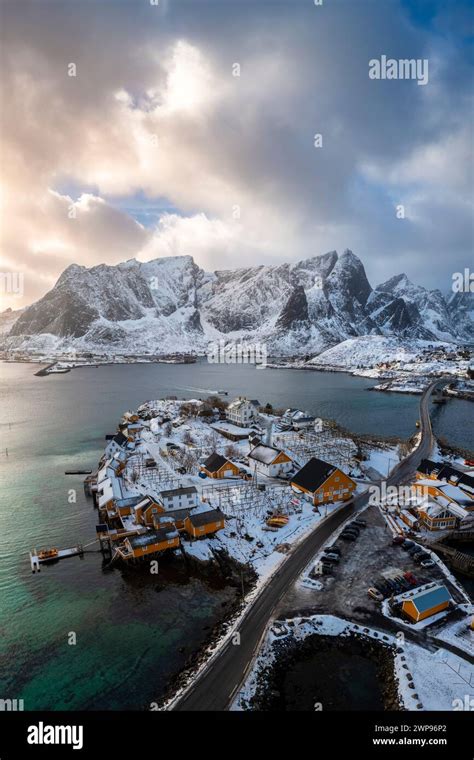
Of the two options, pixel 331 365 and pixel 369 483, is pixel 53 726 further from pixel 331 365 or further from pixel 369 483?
pixel 331 365

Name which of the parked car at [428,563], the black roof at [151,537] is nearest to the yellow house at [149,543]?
the black roof at [151,537]

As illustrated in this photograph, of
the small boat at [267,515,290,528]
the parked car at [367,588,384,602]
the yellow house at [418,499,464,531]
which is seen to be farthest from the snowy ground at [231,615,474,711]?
the yellow house at [418,499,464,531]

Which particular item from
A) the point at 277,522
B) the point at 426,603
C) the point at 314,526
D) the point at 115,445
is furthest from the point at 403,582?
Result: the point at 115,445

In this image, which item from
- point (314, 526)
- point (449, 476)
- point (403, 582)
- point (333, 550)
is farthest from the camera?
point (449, 476)

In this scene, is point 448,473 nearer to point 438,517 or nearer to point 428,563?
point 438,517

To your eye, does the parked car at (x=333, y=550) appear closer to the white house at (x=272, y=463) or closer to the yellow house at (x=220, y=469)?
the white house at (x=272, y=463)

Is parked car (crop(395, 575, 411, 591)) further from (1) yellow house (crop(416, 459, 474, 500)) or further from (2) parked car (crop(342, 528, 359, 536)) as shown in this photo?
(1) yellow house (crop(416, 459, 474, 500))
